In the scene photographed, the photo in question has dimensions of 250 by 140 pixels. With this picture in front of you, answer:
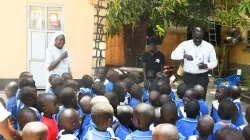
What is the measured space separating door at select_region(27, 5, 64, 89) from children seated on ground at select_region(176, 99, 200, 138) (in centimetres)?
495

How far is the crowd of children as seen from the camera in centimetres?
249

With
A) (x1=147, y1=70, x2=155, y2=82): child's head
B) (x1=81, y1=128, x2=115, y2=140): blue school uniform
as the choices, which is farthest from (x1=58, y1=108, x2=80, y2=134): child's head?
(x1=147, y1=70, x2=155, y2=82): child's head

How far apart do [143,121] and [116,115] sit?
2.01ft

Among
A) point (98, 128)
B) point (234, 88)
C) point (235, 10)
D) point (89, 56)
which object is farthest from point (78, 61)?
point (98, 128)

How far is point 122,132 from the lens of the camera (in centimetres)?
292

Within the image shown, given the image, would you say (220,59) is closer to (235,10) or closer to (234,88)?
(235,10)

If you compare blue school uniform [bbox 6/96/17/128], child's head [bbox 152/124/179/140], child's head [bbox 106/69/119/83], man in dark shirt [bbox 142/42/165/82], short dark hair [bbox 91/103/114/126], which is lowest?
blue school uniform [bbox 6/96/17/128]

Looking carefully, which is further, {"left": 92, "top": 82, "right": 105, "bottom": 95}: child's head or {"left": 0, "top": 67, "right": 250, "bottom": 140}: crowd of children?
{"left": 92, "top": 82, "right": 105, "bottom": 95}: child's head

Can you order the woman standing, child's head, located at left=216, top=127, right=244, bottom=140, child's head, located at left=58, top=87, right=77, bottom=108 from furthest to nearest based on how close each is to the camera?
the woman standing, child's head, located at left=58, top=87, right=77, bottom=108, child's head, located at left=216, top=127, right=244, bottom=140

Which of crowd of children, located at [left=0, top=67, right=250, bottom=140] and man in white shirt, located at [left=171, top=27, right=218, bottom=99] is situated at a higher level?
man in white shirt, located at [left=171, top=27, right=218, bottom=99]

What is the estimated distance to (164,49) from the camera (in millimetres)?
10969

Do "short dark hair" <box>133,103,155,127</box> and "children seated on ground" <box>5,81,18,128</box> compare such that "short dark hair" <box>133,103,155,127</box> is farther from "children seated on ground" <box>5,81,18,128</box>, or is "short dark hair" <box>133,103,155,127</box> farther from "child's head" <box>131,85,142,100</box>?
"children seated on ground" <box>5,81,18,128</box>

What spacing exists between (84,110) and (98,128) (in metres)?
0.81

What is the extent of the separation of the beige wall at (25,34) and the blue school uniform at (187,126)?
472cm
